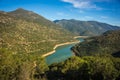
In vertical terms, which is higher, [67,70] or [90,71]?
[90,71]

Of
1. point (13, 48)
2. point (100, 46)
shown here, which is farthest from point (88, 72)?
point (100, 46)

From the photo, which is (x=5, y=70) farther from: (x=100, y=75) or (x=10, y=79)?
(x=100, y=75)

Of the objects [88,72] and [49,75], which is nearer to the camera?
[88,72]

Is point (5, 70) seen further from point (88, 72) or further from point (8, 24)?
point (8, 24)

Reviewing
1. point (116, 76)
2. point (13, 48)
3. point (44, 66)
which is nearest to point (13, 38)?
point (13, 48)

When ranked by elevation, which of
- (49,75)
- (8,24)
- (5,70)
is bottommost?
(49,75)

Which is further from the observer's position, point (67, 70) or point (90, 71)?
point (67, 70)

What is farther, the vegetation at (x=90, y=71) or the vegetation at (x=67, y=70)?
the vegetation at (x=90, y=71)

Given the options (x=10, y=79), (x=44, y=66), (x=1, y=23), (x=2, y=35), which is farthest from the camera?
(x=1, y=23)

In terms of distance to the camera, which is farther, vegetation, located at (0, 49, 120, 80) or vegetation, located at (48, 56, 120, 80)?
vegetation, located at (48, 56, 120, 80)

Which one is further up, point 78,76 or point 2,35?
point 2,35

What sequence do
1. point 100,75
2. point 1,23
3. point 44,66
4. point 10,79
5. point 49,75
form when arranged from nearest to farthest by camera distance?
1. point 10,79
2. point 100,75
3. point 49,75
4. point 44,66
5. point 1,23
